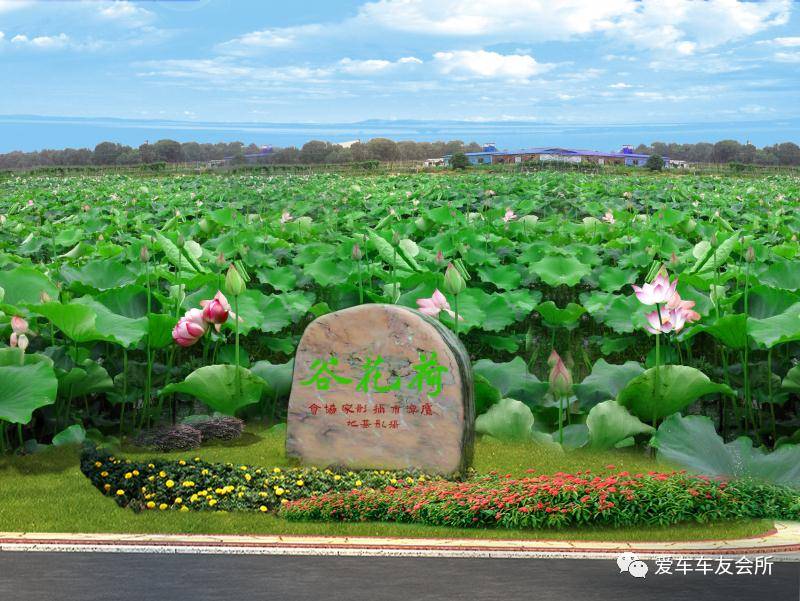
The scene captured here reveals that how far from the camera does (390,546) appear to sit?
4285 mm

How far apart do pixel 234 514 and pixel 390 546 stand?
0.98 meters

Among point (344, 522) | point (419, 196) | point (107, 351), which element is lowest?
point (344, 522)

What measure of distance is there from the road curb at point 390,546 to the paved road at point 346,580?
2.7 inches

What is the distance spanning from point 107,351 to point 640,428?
377 cm

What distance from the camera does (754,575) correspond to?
13.1 ft

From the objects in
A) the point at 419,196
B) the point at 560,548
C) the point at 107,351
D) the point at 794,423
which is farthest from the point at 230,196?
the point at 560,548

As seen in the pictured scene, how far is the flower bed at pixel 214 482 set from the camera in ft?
16.1

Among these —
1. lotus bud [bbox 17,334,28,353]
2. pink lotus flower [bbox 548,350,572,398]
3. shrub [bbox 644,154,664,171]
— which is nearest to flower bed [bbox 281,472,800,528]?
pink lotus flower [bbox 548,350,572,398]

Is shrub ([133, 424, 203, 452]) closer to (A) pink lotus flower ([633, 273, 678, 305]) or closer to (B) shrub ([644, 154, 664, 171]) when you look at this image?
(A) pink lotus flower ([633, 273, 678, 305])

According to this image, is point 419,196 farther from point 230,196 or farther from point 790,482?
point 790,482

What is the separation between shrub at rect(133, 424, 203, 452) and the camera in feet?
19.4

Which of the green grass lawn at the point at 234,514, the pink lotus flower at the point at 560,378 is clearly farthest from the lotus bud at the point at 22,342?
the pink lotus flower at the point at 560,378

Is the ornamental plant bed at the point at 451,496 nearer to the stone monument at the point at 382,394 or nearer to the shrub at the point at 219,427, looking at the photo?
the stone monument at the point at 382,394

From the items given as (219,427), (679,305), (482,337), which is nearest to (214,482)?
(219,427)
